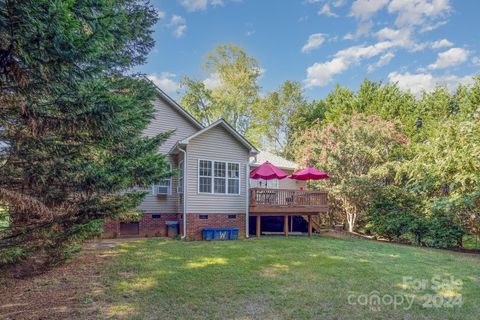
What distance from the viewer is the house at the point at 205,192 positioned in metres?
12.0

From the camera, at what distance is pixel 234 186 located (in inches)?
510

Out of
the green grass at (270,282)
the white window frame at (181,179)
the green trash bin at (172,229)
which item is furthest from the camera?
the green trash bin at (172,229)

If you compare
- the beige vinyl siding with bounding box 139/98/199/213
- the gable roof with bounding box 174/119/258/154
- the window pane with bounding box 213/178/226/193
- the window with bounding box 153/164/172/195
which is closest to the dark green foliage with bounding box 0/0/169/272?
the gable roof with bounding box 174/119/258/154

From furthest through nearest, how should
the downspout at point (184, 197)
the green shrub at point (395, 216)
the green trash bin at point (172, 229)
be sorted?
the green shrub at point (395, 216)
the green trash bin at point (172, 229)
the downspout at point (184, 197)

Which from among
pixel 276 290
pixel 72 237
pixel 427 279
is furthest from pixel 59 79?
pixel 427 279

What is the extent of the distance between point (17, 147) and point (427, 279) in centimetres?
827

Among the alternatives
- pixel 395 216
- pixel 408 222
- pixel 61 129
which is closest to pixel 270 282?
pixel 61 129

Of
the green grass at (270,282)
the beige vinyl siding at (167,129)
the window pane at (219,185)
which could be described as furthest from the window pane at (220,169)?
the green grass at (270,282)

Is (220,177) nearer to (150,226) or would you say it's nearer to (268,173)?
(268,173)

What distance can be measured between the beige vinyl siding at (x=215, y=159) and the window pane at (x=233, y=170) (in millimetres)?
159

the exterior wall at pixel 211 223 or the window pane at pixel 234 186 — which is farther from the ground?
the window pane at pixel 234 186

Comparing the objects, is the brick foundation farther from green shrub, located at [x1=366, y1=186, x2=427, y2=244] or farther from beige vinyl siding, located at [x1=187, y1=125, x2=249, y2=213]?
green shrub, located at [x1=366, y1=186, x2=427, y2=244]

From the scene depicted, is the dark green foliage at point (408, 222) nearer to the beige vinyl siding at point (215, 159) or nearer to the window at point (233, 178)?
the beige vinyl siding at point (215, 159)

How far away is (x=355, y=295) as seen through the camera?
17.5 feet
